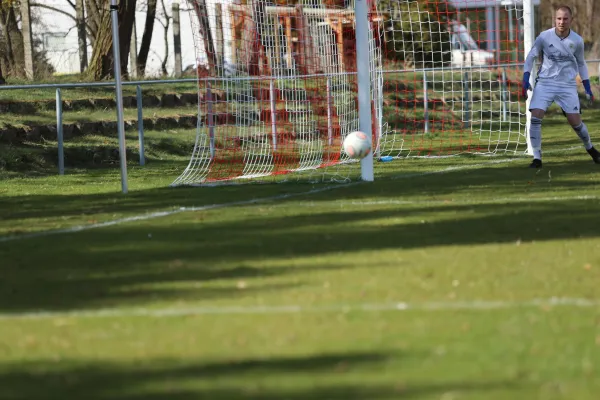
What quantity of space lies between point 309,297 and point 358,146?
668cm

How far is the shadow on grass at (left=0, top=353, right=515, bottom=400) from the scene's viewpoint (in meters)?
4.39

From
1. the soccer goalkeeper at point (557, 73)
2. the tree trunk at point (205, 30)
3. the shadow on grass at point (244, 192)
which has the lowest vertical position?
the shadow on grass at point (244, 192)

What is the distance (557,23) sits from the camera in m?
14.1

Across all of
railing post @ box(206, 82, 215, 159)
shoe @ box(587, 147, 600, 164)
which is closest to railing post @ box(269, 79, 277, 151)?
railing post @ box(206, 82, 215, 159)

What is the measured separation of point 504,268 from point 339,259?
3.64 ft

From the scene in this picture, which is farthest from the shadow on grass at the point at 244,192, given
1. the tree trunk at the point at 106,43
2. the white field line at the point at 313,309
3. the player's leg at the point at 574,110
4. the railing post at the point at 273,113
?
the tree trunk at the point at 106,43

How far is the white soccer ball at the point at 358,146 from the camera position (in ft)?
42.3

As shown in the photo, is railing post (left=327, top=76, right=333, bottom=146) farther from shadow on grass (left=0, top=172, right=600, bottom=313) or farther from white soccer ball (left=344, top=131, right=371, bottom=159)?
shadow on grass (left=0, top=172, right=600, bottom=313)

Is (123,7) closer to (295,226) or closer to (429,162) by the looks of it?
(429,162)

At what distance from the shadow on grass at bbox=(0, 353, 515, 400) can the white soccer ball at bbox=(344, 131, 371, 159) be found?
797cm

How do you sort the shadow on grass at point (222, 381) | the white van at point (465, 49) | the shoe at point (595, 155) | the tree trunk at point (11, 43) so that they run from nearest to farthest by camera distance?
1. the shadow on grass at point (222, 381)
2. the shoe at point (595, 155)
3. the white van at point (465, 49)
4. the tree trunk at point (11, 43)

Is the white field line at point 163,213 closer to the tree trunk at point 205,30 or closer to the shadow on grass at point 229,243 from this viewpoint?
the shadow on grass at point 229,243

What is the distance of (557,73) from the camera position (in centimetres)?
1434

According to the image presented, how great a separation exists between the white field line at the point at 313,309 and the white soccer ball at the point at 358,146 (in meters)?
6.86
